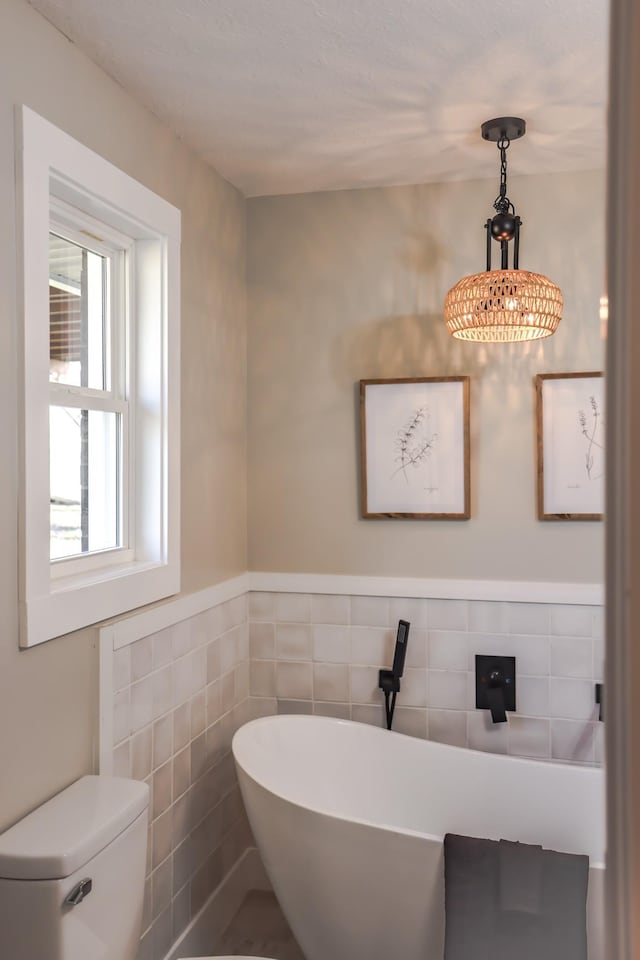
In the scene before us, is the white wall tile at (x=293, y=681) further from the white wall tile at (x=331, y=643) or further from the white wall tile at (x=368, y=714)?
the white wall tile at (x=368, y=714)

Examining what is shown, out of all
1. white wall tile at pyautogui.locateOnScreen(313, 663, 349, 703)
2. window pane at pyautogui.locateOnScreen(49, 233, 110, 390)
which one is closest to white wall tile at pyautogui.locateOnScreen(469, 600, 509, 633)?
white wall tile at pyautogui.locateOnScreen(313, 663, 349, 703)

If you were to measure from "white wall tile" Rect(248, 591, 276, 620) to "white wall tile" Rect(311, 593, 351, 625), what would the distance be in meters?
0.16

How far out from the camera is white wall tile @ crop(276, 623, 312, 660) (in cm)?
301

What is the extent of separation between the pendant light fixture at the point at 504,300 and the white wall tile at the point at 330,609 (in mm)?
1097

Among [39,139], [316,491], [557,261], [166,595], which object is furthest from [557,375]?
[39,139]

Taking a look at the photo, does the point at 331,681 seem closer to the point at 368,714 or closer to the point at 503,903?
the point at 368,714

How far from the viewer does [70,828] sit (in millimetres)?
1683

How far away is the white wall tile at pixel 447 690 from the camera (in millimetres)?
2857

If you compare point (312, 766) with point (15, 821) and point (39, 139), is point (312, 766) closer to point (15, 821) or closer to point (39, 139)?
point (15, 821)

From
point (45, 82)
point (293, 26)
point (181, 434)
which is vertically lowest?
point (181, 434)

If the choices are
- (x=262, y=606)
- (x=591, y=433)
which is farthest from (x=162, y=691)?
(x=591, y=433)

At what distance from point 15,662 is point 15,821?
34cm

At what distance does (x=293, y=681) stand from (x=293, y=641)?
0.15 metres

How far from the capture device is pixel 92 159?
1941 millimetres
